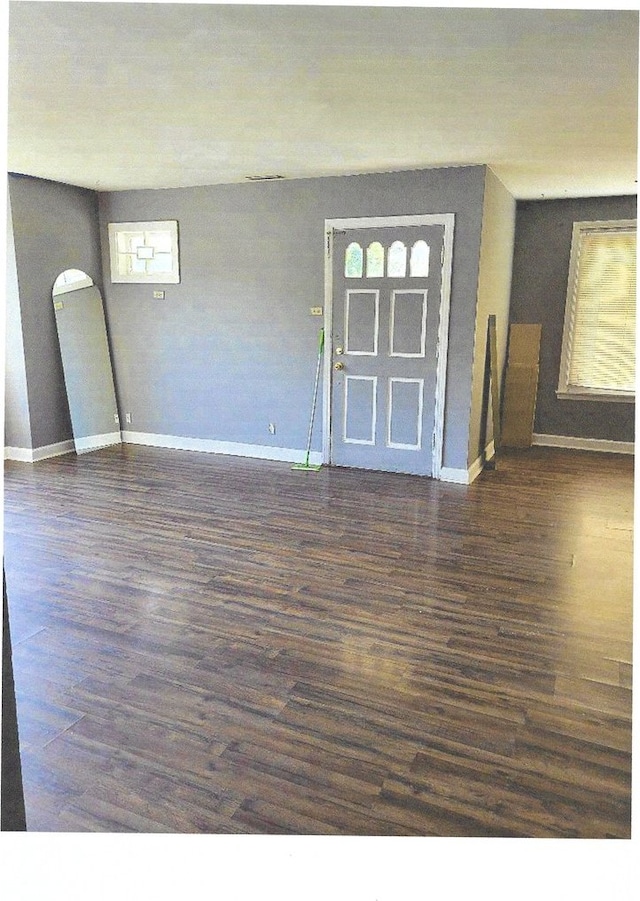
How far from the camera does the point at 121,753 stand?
2160 mm

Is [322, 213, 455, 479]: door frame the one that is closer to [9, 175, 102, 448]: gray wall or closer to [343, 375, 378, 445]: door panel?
[343, 375, 378, 445]: door panel

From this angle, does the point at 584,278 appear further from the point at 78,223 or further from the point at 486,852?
the point at 486,852

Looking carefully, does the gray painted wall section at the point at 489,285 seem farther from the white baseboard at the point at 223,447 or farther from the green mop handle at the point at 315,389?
the white baseboard at the point at 223,447

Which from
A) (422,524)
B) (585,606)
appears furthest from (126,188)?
(585,606)

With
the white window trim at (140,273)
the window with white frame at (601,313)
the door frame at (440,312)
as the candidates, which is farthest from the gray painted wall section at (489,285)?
the white window trim at (140,273)

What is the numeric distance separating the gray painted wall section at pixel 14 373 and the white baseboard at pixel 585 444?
5.33m

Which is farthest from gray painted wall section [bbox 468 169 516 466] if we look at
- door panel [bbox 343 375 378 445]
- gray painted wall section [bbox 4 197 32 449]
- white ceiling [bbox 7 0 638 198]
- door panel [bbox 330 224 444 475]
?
gray painted wall section [bbox 4 197 32 449]

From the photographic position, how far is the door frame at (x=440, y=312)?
5.17m

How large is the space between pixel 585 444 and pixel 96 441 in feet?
17.1

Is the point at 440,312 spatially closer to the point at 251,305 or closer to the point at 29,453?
the point at 251,305

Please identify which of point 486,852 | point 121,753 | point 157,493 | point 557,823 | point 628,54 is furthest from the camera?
point 157,493

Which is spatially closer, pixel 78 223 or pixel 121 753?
pixel 121 753

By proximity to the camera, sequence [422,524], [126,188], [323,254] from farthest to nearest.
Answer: [126,188], [323,254], [422,524]

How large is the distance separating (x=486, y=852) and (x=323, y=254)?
500 centimetres
